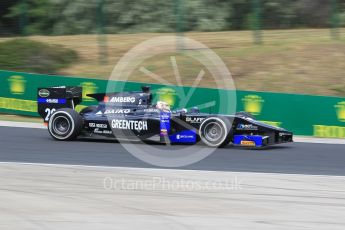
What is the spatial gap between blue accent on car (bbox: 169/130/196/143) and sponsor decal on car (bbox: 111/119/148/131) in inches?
21.8

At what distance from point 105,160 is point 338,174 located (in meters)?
3.76

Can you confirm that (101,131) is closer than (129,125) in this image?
No

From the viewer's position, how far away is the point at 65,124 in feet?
46.2

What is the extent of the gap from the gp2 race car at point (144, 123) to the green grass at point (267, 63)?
6.78 meters

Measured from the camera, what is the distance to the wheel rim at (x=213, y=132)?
1314 cm

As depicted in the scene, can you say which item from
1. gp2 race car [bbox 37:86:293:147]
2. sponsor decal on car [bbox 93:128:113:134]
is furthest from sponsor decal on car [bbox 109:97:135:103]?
sponsor decal on car [bbox 93:128:113:134]

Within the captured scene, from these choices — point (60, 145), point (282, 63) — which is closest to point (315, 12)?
point (282, 63)

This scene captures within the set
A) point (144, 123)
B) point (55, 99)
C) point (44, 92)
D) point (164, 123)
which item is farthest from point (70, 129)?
point (164, 123)

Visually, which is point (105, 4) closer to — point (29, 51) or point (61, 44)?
point (61, 44)

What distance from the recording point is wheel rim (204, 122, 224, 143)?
43.1 feet

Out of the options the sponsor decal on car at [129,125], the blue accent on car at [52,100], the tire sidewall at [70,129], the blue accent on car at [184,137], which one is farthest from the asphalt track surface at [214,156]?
the blue accent on car at [52,100]

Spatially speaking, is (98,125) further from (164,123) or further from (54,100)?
(164,123)

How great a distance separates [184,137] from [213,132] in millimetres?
580

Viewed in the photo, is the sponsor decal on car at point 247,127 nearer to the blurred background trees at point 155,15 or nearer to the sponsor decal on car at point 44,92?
the sponsor decal on car at point 44,92
